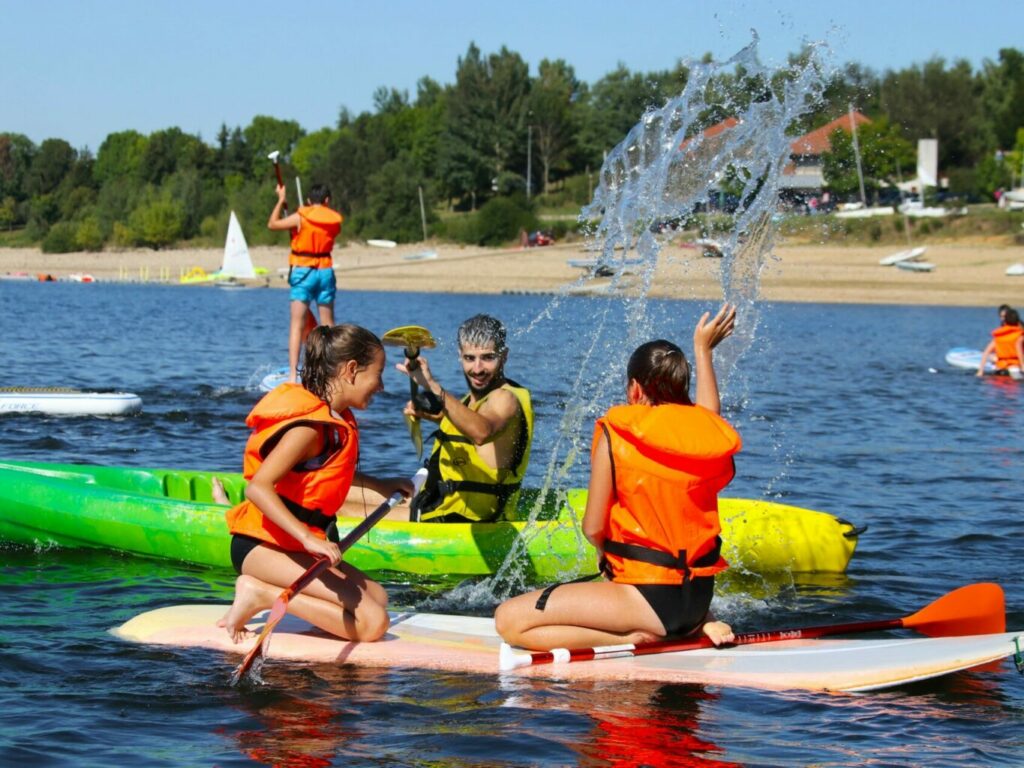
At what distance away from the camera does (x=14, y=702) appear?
524 cm

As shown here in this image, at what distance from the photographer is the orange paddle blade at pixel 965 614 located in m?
5.95

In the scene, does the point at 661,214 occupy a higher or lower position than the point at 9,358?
higher

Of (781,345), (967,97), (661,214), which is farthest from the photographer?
(967,97)

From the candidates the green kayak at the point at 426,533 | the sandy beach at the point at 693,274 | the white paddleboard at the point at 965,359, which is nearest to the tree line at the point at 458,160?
the sandy beach at the point at 693,274

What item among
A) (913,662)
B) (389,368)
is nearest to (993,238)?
(389,368)

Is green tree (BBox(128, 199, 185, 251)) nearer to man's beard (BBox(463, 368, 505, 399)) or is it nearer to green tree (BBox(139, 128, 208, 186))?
green tree (BBox(139, 128, 208, 186))

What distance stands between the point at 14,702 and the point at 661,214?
5125 mm

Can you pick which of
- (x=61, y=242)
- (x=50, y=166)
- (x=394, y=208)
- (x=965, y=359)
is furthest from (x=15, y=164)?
(x=965, y=359)

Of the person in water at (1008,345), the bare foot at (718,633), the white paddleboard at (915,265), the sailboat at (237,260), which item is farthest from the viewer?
the sailboat at (237,260)

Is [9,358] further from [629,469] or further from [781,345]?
[629,469]

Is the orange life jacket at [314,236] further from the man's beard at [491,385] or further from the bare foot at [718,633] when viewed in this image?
the bare foot at [718,633]

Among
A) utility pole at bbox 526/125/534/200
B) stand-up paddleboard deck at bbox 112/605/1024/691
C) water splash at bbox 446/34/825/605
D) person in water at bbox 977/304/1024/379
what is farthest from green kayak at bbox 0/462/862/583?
utility pole at bbox 526/125/534/200

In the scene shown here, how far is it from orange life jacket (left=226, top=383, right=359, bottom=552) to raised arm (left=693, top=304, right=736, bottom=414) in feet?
4.69

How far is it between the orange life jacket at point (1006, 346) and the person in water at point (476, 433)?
1326 cm
